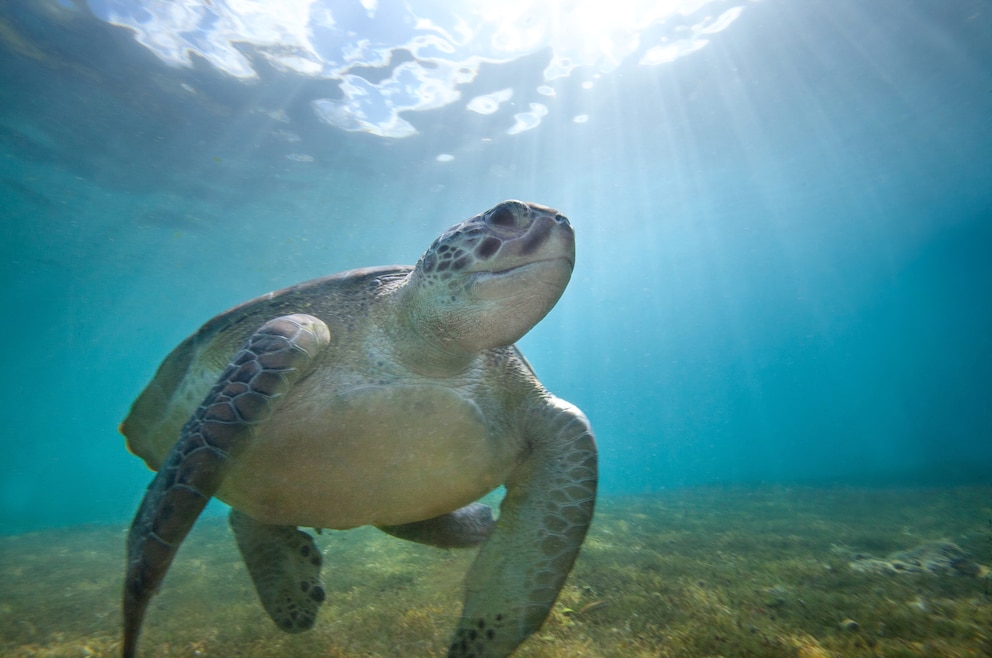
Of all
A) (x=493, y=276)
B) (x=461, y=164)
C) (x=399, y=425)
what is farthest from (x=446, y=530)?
(x=461, y=164)

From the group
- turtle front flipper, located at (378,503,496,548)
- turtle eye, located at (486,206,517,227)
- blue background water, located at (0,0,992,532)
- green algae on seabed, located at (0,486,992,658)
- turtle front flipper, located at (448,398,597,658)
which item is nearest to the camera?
turtle front flipper, located at (448,398,597,658)

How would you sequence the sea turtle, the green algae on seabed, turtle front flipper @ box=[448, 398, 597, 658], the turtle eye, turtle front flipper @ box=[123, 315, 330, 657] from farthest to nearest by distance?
1. the green algae on seabed
2. the turtle eye
3. turtle front flipper @ box=[448, 398, 597, 658]
4. the sea turtle
5. turtle front flipper @ box=[123, 315, 330, 657]

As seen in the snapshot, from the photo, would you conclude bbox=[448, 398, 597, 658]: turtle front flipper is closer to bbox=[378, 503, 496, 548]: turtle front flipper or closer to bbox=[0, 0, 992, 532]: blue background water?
bbox=[378, 503, 496, 548]: turtle front flipper

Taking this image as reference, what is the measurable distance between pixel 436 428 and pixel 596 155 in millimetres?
21786

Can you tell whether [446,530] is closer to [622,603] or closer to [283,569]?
[283,569]

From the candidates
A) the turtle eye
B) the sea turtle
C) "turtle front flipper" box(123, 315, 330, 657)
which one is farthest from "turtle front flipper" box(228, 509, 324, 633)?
the turtle eye

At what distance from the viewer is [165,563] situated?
6.42ft

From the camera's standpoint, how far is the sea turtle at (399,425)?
225 centimetres

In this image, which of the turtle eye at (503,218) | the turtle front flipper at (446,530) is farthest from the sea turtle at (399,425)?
the turtle front flipper at (446,530)

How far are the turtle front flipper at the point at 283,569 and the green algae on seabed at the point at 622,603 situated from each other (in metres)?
0.16

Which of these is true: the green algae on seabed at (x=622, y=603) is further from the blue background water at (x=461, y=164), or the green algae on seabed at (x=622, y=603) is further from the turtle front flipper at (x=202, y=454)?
the blue background water at (x=461, y=164)

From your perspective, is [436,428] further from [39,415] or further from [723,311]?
[39,415]

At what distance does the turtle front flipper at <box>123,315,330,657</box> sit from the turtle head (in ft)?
2.71

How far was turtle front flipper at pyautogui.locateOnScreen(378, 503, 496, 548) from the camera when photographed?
3.72m
